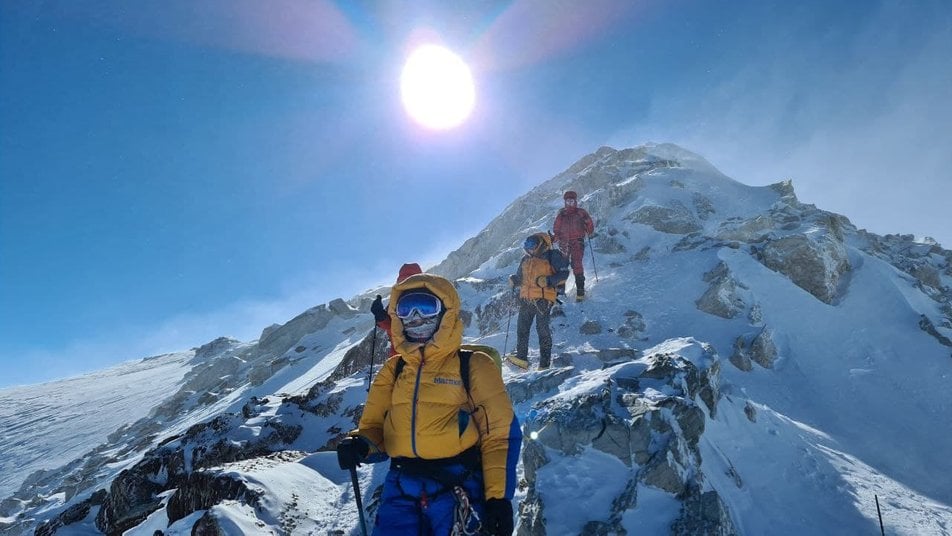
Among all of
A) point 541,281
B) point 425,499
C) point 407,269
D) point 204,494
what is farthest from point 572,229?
point 425,499

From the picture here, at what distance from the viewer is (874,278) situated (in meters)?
18.4

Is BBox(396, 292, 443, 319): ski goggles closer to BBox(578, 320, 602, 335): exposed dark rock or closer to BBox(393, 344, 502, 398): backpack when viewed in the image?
BBox(393, 344, 502, 398): backpack

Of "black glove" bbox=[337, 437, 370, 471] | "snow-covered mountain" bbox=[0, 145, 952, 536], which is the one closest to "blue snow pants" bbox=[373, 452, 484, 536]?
"black glove" bbox=[337, 437, 370, 471]

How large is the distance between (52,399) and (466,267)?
59870 mm

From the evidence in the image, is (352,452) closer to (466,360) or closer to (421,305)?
(466,360)

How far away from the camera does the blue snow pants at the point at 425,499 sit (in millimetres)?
3828

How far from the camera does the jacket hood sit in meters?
4.27

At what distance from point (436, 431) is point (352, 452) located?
0.86 m

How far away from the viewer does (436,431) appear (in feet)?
13.4

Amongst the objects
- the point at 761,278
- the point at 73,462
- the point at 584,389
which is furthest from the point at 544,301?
the point at 73,462

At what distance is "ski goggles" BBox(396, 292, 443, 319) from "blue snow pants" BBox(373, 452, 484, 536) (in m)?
1.41

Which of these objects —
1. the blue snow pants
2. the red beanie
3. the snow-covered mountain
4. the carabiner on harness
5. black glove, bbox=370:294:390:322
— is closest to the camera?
the carabiner on harness

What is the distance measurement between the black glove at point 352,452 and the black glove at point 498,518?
4.41 ft

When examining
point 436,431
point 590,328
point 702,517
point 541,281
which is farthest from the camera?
point 590,328
